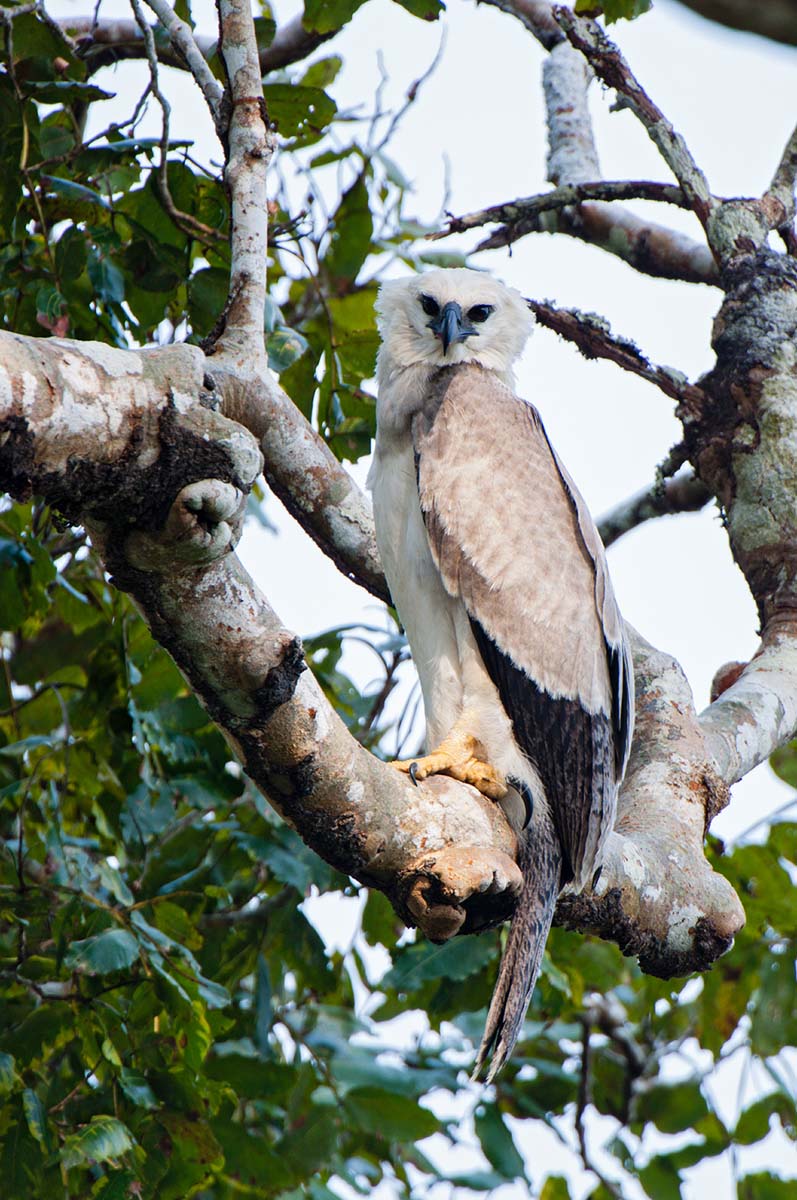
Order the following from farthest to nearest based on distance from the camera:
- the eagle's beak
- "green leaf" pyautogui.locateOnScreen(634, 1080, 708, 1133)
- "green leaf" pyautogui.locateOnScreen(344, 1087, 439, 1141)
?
"green leaf" pyautogui.locateOnScreen(634, 1080, 708, 1133) → the eagle's beak → "green leaf" pyautogui.locateOnScreen(344, 1087, 439, 1141)

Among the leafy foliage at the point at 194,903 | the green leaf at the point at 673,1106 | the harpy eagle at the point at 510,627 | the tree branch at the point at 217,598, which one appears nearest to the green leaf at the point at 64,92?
the leafy foliage at the point at 194,903

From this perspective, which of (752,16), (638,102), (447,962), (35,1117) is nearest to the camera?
(752,16)

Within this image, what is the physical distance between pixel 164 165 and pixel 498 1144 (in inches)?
121

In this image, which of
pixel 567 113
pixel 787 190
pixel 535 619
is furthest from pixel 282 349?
pixel 567 113

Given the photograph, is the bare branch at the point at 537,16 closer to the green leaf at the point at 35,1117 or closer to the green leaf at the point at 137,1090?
the green leaf at the point at 137,1090

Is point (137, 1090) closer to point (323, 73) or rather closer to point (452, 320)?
point (452, 320)

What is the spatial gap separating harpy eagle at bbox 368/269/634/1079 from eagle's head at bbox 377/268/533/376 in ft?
0.73

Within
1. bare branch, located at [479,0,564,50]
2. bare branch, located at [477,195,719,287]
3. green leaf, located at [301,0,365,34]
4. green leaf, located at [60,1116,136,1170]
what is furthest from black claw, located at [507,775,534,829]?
bare branch, located at [479,0,564,50]

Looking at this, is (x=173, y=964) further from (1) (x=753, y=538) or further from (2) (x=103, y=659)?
(1) (x=753, y=538)

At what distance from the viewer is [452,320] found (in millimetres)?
3982

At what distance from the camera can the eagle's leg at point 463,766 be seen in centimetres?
306

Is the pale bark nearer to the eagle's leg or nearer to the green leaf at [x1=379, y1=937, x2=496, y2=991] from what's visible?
the eagle's leg

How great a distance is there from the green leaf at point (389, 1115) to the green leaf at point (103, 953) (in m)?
1.07

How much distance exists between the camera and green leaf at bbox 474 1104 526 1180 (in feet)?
12.4
